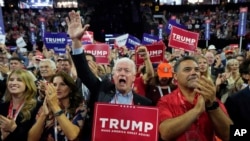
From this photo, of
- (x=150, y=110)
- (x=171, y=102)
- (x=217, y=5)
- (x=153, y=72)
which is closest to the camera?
(x=150, y=110)

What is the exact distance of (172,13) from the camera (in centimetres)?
3428

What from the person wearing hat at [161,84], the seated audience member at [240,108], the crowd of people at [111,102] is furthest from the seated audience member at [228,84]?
the seated audience member at [240,108]

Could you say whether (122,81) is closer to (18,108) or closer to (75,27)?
(75,27)

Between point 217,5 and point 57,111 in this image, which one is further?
point 217,5

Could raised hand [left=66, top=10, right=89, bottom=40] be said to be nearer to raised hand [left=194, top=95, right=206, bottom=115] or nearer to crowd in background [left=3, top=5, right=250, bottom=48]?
raised hand [left=194, top=95, right=206, bottom=115]

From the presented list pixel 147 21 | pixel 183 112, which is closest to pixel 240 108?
pixel 183 112

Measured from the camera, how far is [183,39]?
9219 millimetres

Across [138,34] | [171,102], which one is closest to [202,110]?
[171,102]

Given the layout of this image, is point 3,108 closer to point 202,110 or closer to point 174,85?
point 202,110

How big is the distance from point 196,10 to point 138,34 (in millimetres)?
6685

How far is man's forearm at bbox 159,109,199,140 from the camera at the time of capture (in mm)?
3340

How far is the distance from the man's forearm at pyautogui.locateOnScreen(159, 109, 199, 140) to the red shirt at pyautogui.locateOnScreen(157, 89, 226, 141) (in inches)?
3.1

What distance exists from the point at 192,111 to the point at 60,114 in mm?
1137

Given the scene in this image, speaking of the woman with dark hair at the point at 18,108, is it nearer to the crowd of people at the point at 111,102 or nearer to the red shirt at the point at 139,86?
the crowd of people at the point at 111,102
